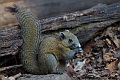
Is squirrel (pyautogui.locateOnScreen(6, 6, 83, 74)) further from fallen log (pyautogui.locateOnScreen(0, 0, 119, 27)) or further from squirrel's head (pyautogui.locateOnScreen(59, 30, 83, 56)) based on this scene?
fallen log (pyautogui.locateOnScreen(0, 0, 119, 27))

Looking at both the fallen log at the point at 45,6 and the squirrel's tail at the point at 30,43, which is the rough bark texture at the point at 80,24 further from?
the fallen log at the point at 45,6

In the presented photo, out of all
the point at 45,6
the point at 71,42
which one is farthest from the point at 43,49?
the point at 45,6

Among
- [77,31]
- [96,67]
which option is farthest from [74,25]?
[96,67]

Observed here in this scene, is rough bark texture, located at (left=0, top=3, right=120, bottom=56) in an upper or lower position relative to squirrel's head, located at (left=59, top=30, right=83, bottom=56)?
upper

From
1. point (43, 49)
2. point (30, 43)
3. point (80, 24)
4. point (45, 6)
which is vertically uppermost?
point (45, 6)

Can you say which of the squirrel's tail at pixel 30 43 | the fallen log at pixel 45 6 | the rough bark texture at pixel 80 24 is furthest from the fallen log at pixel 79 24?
the fallen log at pixel 45 6

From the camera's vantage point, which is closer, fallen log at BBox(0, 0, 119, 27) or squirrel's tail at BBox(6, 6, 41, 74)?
squirrel's tail at BBox(6, 6, 41, 74)

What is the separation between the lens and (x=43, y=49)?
6.09 metres

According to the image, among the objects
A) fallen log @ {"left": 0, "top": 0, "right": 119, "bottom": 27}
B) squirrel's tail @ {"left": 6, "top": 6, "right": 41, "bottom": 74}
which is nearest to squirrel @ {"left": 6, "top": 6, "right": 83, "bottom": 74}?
squirrel's tail @ {"left": 6, "top": 6, "right": 41, "bottom": 74}

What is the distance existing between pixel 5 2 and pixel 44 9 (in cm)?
100

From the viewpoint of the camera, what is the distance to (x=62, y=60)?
6.13 m

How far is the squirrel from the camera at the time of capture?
5.96 metres

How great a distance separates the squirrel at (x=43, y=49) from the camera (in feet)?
19.6

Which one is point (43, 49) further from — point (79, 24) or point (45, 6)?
point (45, 6)
